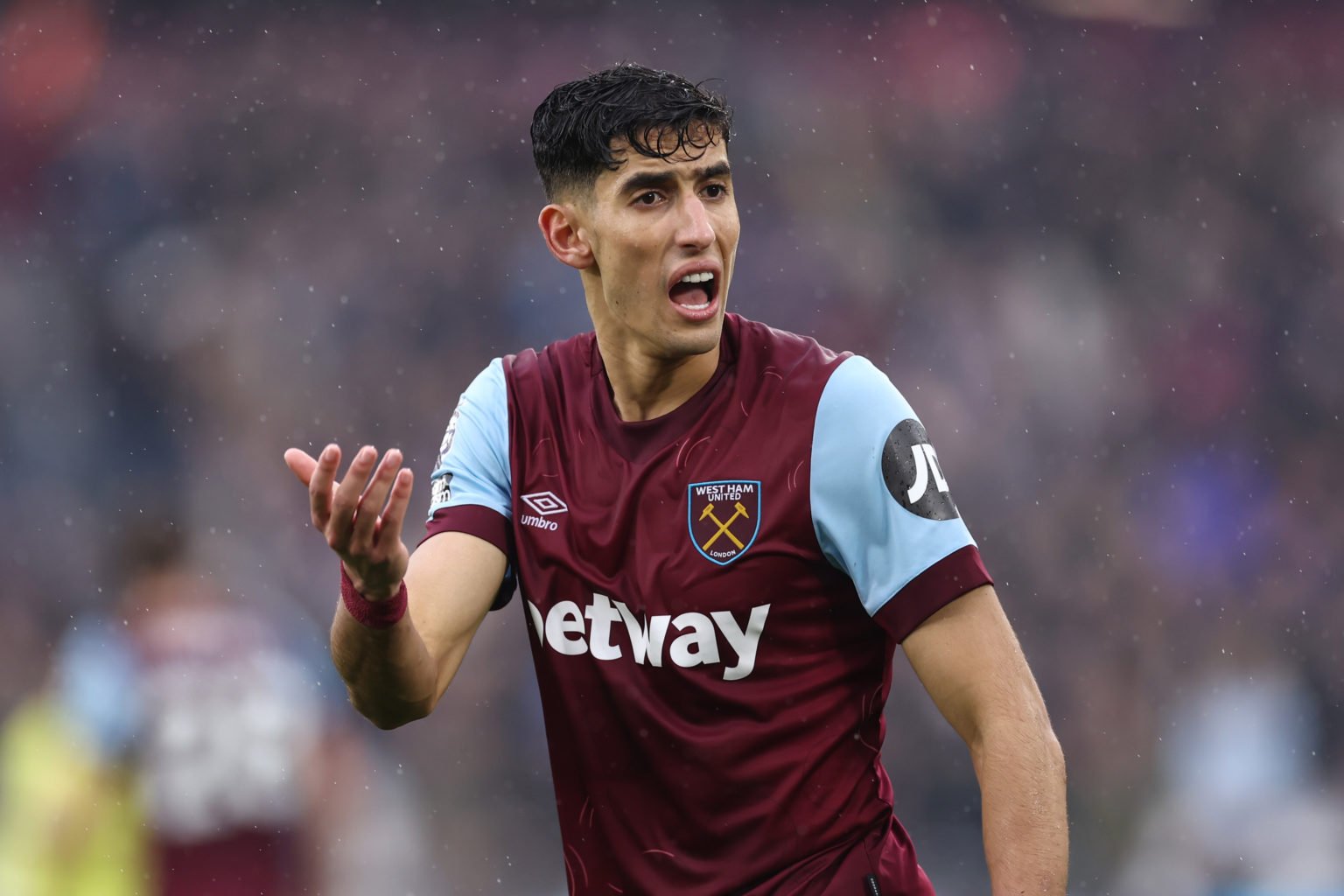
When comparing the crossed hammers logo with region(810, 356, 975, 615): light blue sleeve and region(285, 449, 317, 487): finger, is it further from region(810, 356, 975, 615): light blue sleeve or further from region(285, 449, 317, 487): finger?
region(285, 449, 317, 487): finger

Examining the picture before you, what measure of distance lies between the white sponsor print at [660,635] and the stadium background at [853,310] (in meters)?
4.16

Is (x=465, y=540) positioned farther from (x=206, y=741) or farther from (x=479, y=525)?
(x=206, y=741)

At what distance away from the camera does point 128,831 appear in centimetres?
596

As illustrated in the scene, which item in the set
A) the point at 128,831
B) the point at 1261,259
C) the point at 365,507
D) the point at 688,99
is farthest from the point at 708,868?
the point at 1261,259

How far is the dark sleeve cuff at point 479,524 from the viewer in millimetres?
3043

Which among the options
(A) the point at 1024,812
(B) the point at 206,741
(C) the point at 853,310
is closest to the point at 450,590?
(A) the point at 1024,812

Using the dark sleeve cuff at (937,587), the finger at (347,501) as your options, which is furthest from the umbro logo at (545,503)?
the dark sleeve cuff at (937,587)

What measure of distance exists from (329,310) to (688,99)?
→ 508 cm

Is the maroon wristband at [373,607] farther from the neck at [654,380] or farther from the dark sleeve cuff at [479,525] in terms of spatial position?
the neck at [654,380]

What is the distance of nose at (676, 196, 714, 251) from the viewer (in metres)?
2.94

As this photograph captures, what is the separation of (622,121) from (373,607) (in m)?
1.06

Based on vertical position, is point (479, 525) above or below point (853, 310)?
below

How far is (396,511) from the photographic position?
2496 mm

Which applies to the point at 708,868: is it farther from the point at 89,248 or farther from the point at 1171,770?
the point at 89,248
